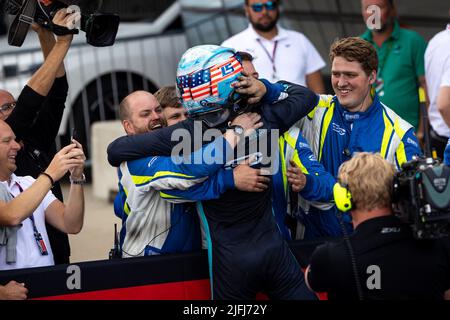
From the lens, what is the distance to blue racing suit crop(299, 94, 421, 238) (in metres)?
4.39

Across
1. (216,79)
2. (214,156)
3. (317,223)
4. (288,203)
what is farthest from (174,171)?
(317,223)

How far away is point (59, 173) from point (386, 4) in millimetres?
3908

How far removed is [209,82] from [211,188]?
1.48ft

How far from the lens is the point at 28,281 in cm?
380

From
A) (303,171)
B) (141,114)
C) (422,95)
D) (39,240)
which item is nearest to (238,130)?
(303,171)

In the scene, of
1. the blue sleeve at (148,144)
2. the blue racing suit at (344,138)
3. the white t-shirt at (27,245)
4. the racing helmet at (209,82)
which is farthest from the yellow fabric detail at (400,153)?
the white t-shirt at (27,245)

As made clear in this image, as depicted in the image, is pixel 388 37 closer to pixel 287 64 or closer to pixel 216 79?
pixel 287 64

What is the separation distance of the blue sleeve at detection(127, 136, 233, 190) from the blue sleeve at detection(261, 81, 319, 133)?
0.28m

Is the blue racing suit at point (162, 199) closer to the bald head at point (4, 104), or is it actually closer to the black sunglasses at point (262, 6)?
the bald head at point (4, 104)

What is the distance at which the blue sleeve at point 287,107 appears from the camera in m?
3.97

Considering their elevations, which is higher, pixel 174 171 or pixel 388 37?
pixel 388 37

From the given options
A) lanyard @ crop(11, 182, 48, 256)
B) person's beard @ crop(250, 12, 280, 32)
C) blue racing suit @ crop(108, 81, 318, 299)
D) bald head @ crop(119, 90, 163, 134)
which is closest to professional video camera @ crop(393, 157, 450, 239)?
blue racing suit @ crop(108, 81, 318, 299)

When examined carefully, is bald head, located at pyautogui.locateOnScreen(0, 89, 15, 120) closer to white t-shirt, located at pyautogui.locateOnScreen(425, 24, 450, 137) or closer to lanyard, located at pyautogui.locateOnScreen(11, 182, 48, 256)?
lanyard, located at pyautogui.locateOnScreen(11, 182, 48, 256)

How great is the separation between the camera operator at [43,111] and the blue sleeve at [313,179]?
135 centimetres
